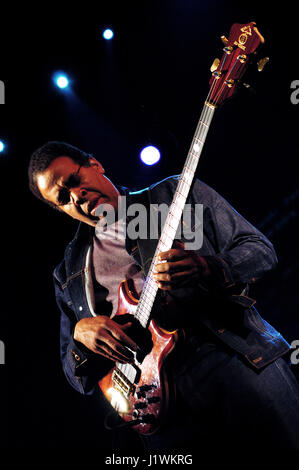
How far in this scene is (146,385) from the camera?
4.97ft

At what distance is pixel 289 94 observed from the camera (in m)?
3.23

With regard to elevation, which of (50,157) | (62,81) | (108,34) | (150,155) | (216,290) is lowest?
(216,290)

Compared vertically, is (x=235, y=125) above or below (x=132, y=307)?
above

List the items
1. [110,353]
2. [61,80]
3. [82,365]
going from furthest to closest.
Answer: [61,80] < [82,365] < [110,353]

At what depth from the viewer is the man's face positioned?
2219 millimetres

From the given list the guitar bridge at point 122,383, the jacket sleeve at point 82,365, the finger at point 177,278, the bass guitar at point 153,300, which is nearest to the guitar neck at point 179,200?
the bass guitar at point 153,300

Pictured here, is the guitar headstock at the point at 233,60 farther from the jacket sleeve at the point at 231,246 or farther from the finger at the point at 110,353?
the finger at the point at 110,353

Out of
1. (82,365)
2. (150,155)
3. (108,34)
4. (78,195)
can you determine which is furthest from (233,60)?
(108,34)

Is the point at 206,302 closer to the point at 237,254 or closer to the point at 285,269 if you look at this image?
the point at 237,254

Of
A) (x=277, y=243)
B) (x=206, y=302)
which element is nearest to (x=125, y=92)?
(x=277, y=243)

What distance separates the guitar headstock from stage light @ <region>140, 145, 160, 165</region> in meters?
2.61

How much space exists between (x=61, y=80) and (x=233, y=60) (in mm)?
3407

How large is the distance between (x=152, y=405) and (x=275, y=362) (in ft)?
2.27

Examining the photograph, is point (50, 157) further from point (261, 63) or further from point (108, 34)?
point (108, 34)
